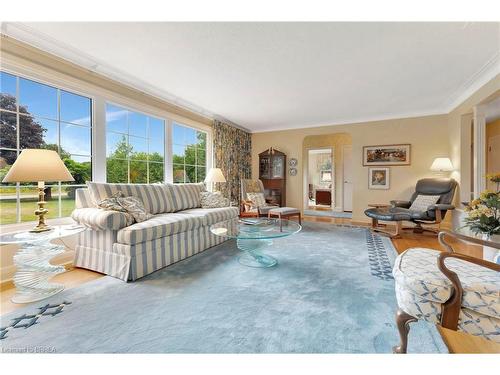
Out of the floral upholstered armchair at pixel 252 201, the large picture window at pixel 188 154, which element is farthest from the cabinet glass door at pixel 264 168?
the large picture window at pixel 188 154

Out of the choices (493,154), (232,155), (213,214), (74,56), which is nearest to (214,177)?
(213,214)

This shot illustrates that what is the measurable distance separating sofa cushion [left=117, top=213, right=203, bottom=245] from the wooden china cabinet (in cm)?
329

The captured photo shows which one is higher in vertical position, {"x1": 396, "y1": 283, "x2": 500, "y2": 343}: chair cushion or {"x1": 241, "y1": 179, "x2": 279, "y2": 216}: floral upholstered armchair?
{"x1": 241, "y1": 179, "x2": 279, "y2": 216}: floral upholstered armchair

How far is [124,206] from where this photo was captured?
8.21 ft

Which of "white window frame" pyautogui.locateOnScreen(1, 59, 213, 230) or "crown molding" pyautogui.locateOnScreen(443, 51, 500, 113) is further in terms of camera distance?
"crown molding" pyautogui.locateOnScreen(443, 51, 500, 113)

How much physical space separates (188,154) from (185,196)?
122cm

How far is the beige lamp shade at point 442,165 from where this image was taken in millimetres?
4082

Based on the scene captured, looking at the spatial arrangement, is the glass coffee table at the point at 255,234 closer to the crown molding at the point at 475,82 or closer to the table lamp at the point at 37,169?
the table lamp at the point at 37,169

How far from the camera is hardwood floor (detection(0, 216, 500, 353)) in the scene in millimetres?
1345

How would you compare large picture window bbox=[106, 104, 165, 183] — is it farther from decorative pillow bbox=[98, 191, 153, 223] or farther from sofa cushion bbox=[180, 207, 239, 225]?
sofa cushion bbox=[180, 207, 239, 225]

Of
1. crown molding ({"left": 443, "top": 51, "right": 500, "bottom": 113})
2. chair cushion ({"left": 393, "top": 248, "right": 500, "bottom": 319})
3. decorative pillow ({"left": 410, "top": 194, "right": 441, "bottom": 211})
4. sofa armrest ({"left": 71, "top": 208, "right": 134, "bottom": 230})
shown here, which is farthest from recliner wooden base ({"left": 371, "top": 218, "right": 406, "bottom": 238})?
sofa armrest ({"left": 71, "top": 208, "right": 134, "bottom": 230})

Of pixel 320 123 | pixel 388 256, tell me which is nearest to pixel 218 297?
pixel 388 256

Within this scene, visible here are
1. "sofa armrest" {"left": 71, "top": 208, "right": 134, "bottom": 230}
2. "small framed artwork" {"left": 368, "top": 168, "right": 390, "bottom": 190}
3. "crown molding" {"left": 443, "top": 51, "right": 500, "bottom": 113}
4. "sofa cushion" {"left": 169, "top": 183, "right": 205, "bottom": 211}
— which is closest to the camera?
"sofa armrest" {"left": 71, "top": 208, "right": 134, "bottom": 230}

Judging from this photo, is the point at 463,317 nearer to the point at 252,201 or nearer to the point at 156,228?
the point at 156,228
